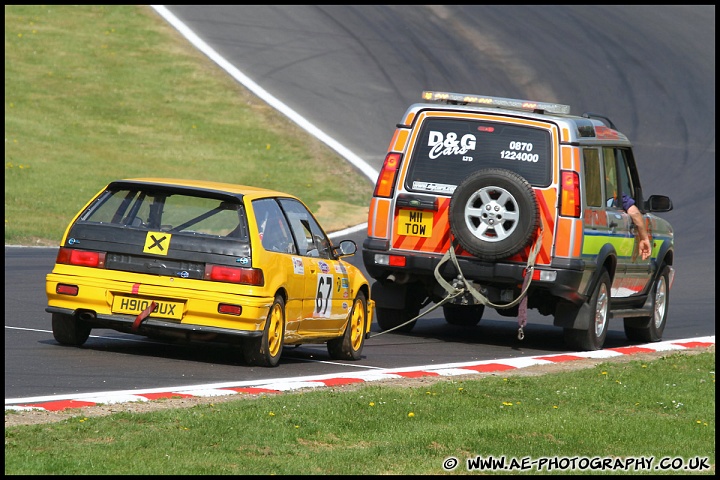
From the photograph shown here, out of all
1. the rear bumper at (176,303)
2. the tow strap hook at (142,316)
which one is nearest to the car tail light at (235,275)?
the rear bumper at (176,303)

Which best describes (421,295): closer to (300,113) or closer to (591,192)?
(591,192)

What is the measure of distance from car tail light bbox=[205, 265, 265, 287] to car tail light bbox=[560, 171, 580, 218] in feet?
12.7

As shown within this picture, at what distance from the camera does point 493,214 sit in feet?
45.0

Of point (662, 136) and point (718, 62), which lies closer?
point (662, 136)

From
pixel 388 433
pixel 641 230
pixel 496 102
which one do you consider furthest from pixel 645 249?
pixel 388 433

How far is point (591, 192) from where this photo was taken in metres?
14.1

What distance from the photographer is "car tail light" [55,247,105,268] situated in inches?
448

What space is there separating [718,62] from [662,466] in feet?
106

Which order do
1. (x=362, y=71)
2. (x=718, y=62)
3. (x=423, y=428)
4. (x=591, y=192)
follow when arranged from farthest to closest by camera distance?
1. (x=718, y=62)
2. (x=362, y=71)
3. (x=591, y=192)
4. (x=423, y=428)

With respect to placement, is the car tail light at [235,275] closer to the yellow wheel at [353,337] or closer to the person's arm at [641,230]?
the yellow wheel at [353,337]

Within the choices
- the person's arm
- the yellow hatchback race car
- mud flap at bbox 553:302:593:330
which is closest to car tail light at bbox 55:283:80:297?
the yellow hatchback race car

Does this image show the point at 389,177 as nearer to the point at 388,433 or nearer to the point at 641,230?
the point at 641,230

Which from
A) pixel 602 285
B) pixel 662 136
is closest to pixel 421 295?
pixel 602 285

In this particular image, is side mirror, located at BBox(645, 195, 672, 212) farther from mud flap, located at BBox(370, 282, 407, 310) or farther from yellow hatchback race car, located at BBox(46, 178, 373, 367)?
yellow hatchback race car, located at BBox(46, 178, 373, 367)
